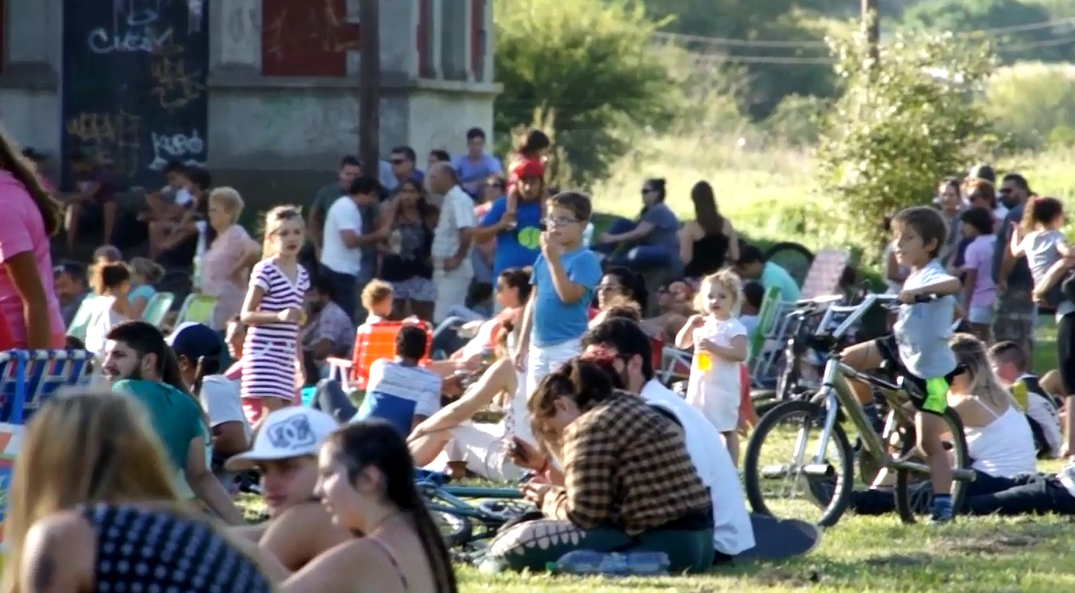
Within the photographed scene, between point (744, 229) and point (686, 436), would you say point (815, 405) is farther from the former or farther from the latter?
point (744, 229)

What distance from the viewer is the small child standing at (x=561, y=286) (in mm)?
11039

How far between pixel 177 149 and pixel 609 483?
16.7 metres

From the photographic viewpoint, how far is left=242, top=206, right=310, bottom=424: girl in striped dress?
11781 mm

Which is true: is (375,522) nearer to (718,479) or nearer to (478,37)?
(718,479)

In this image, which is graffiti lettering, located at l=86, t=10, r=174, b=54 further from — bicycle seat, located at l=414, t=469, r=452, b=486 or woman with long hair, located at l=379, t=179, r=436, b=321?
bicycle seat, located at l=414, t=469, r=452, b=486

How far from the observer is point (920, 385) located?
34.6 feet

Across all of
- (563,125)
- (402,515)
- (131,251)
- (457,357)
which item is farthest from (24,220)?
(563,125)

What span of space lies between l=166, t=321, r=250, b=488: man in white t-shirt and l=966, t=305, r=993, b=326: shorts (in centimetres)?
811

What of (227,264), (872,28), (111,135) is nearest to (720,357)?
(227,264)

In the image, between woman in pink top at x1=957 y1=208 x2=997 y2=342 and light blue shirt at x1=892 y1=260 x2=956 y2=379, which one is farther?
woman in pink top at x1=957 y1=208 x2=997 y2=342

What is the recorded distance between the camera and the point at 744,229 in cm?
3222

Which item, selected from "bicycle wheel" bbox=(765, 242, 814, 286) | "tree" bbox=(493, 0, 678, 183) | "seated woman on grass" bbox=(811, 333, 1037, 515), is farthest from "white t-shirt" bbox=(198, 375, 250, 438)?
"tree" bbox=(493, 0, 678, 183)

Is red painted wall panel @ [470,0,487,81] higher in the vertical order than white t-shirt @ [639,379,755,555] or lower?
higher

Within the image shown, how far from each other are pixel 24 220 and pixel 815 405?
4372mm
